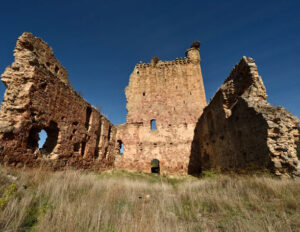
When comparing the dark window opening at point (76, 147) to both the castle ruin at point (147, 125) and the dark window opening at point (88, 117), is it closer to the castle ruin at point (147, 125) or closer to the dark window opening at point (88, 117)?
the castle ruin at point (147, 125)

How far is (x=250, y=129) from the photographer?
570 cm

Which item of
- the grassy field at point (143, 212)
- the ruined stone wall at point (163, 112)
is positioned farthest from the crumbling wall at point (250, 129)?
the ruined stone wall at point (163, 112)

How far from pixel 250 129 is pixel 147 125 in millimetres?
9729

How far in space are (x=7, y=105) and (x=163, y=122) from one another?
11.3m

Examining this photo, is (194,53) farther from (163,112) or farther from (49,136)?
(49,136)

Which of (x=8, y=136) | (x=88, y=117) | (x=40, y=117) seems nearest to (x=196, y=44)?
(x=88, y=117)

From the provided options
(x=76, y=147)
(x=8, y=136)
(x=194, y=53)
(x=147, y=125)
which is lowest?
(x=76, y=147)

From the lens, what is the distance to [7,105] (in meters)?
5.24

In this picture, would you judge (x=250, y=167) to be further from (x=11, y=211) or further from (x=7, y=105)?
(x=7, y=105)

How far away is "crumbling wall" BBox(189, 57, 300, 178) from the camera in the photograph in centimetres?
468

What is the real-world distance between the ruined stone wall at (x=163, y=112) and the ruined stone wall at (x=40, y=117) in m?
4.26

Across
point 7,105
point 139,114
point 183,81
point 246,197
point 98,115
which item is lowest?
point 246,197

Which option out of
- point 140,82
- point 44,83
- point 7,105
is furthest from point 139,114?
point 7,105

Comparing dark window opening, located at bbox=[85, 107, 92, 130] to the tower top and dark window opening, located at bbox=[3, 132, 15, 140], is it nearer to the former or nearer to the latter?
dark window opening, located at bbox=[3, 132, 15, 140]
